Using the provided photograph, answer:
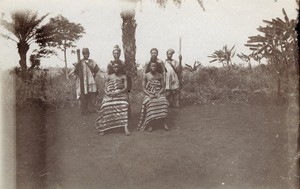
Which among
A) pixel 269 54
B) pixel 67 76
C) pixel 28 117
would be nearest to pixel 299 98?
pixel 269 54

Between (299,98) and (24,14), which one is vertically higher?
(24,14)

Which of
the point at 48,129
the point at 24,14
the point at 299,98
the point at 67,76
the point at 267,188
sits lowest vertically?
the point at 267,188

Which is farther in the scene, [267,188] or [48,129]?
[48,129]

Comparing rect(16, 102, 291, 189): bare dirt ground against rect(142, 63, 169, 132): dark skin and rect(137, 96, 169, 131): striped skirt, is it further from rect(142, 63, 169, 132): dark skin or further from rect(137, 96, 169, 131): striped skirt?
rect(142, 63, 169, 132): dark skin

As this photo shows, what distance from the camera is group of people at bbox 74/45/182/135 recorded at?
404 cm

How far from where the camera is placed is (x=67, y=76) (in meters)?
A: 4.05

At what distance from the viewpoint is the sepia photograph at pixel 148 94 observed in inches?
151

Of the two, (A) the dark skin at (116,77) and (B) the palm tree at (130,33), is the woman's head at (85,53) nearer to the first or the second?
(A) the dark skin at (116,77)

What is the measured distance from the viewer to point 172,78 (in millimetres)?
4145

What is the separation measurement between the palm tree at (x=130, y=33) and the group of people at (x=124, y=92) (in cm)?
8

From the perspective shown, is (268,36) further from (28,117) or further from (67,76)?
(28,117)

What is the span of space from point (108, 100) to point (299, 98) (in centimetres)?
218

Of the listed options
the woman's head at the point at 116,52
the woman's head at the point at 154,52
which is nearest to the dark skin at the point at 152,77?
the woman's head at the point at 154,52

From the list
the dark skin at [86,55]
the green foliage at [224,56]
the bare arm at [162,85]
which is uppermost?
the dark skin at [86,55]
